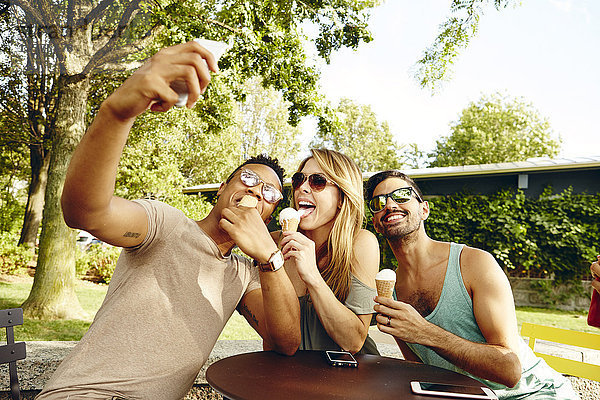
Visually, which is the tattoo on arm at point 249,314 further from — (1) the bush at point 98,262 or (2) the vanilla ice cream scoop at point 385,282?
(1) the bush at point 98,262

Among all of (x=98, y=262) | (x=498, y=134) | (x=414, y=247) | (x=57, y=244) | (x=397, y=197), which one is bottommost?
(x=98, y=262)

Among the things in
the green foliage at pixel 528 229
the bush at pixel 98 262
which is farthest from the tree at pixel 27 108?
the green foliage at pixel 528 229

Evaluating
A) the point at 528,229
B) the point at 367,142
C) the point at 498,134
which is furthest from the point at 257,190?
the point at 367,142

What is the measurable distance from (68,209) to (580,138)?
54396 mm

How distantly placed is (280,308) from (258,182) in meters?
0.80

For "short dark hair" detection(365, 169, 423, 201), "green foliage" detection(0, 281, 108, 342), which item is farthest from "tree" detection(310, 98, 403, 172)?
"short dark hair" detection(365, 169, 423, 201)

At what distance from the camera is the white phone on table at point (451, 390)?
2.02m

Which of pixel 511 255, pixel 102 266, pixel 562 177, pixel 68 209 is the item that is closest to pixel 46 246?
pixel 102 266

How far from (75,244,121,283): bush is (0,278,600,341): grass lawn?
24.6 inches

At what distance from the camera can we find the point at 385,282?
8.65 ft

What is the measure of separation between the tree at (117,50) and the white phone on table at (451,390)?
23.9 ft

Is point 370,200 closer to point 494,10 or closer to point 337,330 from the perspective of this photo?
point 337,330

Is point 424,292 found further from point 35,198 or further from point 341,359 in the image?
point 35,198

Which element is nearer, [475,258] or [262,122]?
[475,258]
